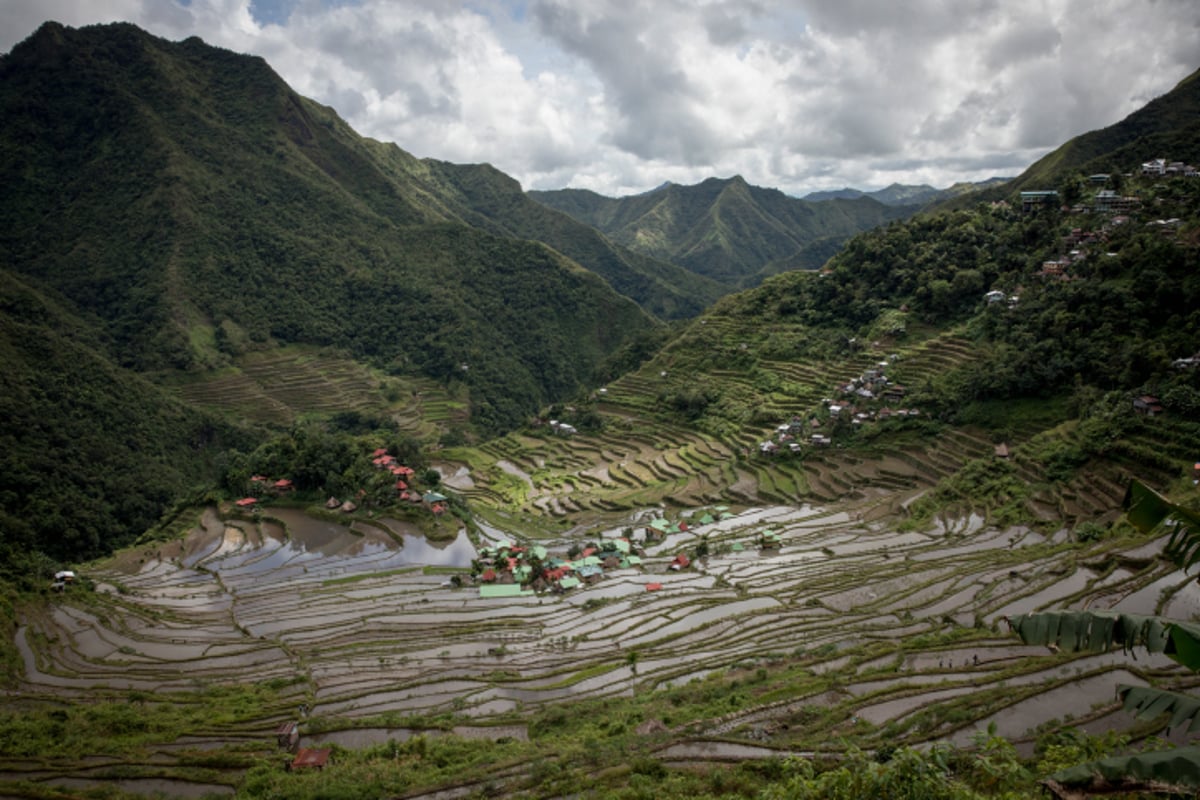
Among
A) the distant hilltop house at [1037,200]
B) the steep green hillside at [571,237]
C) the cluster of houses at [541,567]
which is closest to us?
the cluster of houses at [541,567]

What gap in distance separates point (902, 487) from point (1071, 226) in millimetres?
19915

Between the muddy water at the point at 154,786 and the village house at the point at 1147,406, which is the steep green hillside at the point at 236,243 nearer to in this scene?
the muddy water at the point at 154,786

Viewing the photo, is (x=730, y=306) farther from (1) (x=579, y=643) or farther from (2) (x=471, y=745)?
(2) (x=471, y=745)

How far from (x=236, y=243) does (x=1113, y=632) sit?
80502 millimetres

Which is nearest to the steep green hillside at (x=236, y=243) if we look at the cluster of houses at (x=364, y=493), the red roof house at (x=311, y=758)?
the cluster of houses at (x=364, y=493)

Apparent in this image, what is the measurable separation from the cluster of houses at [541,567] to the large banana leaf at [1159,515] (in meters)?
19.4

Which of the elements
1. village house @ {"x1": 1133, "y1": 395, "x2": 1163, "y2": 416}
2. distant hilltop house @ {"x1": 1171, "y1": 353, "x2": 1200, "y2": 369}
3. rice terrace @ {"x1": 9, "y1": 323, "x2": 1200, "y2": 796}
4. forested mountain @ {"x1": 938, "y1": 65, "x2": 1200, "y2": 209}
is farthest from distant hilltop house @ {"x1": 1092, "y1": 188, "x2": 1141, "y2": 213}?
village house @ {"x1": 1133, "y1": 395, "x2": 1163, "y2": 416}

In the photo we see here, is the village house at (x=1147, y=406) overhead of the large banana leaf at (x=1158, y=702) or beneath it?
overhead

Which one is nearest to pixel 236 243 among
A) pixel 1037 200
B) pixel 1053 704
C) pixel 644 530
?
pixel 644 530

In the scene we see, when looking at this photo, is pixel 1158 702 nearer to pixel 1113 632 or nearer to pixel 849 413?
pixel 1113 632

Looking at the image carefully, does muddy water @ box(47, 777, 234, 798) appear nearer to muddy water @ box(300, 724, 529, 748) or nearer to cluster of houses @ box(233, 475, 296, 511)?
muddy water @ box(300, 724, 529, 748)

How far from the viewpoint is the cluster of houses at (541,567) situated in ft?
74.2

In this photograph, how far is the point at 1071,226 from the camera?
35.3 metres

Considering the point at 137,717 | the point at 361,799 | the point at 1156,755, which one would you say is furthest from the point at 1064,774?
the point at 137,717
